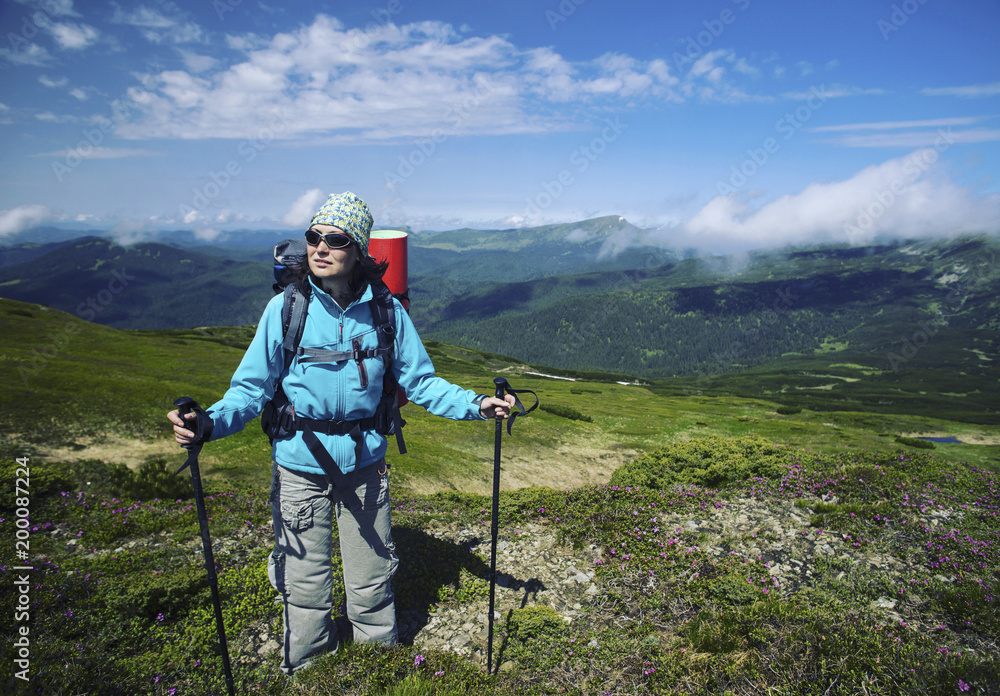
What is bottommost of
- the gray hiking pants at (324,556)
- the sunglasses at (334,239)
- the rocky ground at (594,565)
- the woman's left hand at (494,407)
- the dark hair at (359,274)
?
the rocky ground at (594,565)

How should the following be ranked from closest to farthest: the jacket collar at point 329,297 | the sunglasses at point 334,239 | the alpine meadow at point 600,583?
1. the sunglasses at point 334,239
2. the jacket collar at point 329,297
3. the alpine meadow at point 600,583

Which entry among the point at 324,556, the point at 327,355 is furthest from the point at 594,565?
the point at 327,355

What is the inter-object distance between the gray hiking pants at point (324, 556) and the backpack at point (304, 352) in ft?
1.69

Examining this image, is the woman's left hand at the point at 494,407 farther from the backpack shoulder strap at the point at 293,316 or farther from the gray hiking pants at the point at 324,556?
the backpack shoulder strap at the point at 293,316

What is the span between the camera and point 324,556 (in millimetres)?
5891

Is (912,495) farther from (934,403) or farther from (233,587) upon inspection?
(934,403)

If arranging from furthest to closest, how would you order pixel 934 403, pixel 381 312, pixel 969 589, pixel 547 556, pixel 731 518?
pixel 934 403, pixel 731 518, pixel 547 556, pixel 969 589, pixel 381 312

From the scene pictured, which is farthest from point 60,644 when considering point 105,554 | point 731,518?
point 731,518

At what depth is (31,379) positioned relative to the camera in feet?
94.6

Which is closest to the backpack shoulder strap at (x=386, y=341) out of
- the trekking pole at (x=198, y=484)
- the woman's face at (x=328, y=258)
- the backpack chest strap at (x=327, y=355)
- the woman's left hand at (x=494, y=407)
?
the backpack chest strap at (x=327, y=355)

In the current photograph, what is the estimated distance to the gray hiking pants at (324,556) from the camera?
225 inches

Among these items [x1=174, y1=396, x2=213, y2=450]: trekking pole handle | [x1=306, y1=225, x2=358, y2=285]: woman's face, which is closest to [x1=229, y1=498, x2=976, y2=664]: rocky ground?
[x1=174, y1=396, x2=213, y2=450]: trekking pole handle

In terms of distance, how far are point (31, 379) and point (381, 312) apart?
35215 millimetres

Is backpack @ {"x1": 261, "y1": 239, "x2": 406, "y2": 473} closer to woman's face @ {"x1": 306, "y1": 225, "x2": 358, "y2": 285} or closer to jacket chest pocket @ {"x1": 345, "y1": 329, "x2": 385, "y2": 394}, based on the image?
jacket chest pocket @ {"x1": 345, "y1": 329, "x2": 385, "y2": 394}
